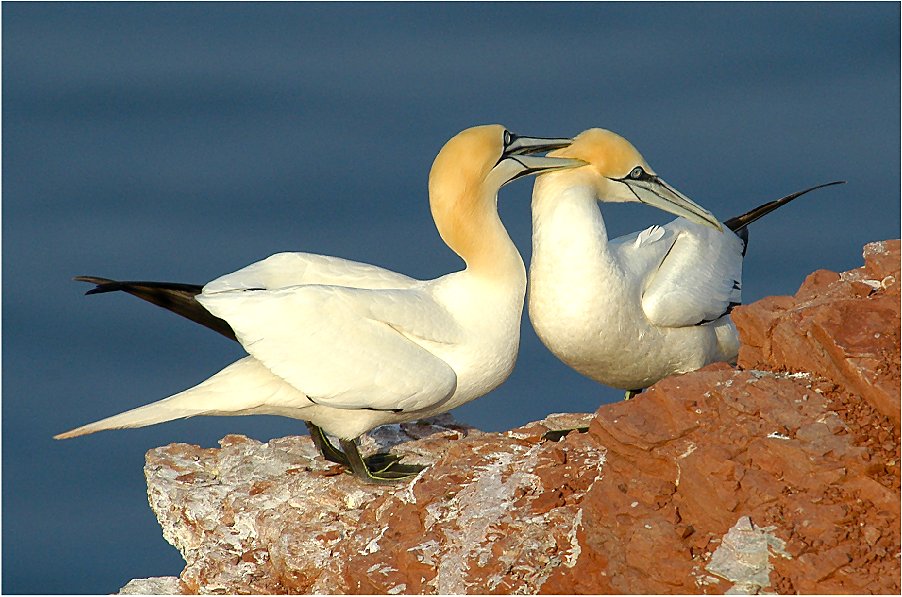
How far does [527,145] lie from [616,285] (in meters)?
0.84

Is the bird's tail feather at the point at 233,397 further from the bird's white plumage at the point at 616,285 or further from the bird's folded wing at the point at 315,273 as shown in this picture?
the bird's white plumage at the point at 616,285

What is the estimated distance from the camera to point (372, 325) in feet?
24.2

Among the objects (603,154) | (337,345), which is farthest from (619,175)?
(337,345)

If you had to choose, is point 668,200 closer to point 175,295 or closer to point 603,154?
point 603,154

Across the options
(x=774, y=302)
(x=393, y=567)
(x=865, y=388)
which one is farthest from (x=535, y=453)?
(x=865, y=388)

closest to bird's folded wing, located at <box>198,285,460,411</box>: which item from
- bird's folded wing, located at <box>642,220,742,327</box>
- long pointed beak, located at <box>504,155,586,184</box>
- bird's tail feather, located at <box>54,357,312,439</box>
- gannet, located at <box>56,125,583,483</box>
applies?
gannet, located at <box>56,125,583,483</box>

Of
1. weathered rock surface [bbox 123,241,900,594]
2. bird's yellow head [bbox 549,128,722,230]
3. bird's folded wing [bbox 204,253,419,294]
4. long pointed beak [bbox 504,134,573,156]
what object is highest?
long pointed beak [bbox 504,134,573,156]

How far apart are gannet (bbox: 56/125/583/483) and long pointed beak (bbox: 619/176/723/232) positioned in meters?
0.57

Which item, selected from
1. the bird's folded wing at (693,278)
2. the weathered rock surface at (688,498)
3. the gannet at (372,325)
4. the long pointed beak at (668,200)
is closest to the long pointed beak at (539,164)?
the gannet at (372,325)

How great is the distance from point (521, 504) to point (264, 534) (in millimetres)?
1393

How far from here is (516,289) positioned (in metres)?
7.78

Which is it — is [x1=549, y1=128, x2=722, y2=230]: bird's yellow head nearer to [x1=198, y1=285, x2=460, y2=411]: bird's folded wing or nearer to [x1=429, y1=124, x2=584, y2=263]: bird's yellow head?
[x1=429, y1=124, x2=584, y2=263]: bird's yellow head

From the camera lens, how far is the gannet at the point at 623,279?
7.89 m

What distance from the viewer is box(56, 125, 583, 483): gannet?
Answer: 7.27 metres
